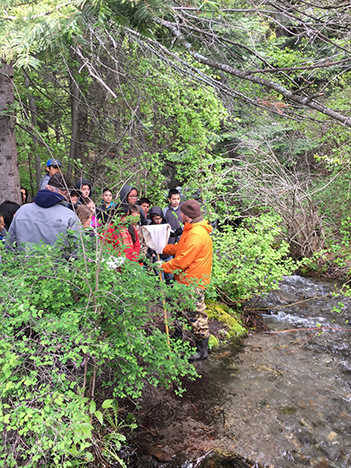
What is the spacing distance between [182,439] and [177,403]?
564 mm

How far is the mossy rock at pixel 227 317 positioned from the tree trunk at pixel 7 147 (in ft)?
12.5

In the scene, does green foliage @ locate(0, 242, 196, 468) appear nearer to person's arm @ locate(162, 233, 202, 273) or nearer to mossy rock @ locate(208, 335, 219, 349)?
person's arm @ locate(162, 233, 202, 273)

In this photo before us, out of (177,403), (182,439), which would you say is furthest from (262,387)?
(182,439)

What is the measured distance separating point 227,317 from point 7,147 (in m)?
4.60

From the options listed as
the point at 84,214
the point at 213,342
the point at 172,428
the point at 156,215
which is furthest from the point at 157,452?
the point at 156,215

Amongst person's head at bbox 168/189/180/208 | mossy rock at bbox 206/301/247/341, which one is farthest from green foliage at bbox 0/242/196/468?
person's head at bbox 168/189/180/208

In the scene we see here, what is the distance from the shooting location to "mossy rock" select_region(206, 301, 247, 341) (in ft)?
20.4

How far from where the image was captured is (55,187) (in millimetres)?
3562

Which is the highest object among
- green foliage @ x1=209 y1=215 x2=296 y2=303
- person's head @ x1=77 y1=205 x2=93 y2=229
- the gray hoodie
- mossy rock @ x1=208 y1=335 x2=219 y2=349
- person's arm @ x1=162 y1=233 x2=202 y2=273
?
the gray hoodie

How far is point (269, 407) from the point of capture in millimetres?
4223

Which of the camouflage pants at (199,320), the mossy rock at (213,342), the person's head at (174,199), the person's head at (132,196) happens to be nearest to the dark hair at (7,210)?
the person's head at (132,196)

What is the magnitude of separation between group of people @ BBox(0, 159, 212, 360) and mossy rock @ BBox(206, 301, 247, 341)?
105cm

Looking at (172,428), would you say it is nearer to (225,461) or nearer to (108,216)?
(225,461)

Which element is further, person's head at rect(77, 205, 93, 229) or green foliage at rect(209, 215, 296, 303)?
green foliage at rect(209, 215, 296, 303)
